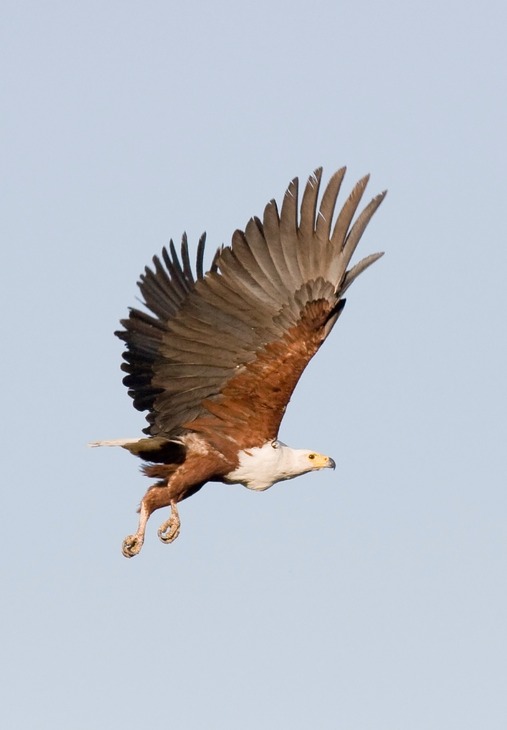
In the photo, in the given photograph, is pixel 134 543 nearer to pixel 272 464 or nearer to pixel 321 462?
pixel 272 464

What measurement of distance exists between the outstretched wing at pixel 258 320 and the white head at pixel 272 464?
0.43ft

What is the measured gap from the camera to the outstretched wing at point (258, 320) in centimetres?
1330

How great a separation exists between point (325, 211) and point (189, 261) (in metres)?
3.56

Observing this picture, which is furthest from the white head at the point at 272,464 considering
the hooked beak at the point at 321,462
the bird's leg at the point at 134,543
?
the bird's leg at the point at 134,543

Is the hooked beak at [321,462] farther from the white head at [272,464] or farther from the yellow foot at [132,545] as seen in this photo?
the yellow foot at [132,545]

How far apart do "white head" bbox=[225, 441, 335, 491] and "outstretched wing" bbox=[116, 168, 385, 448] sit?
0.13 metres

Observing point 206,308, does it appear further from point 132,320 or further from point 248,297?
→ point 132,320

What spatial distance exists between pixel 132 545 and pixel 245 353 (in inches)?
83.1

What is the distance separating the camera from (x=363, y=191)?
13133mm

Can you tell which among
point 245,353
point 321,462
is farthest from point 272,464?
point 245,353

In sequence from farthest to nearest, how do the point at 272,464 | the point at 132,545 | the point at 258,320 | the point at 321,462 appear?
the point at 321,462, the point at 272,464, the point at 132,545, the point at 258,320

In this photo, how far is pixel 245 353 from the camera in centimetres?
1392

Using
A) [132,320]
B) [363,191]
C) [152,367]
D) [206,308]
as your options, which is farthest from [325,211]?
[132,320]

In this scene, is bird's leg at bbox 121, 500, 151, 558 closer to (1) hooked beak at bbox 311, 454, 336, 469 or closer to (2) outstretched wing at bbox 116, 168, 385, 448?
(2) outstretched wing at bbox 116, 168, 385, 448
